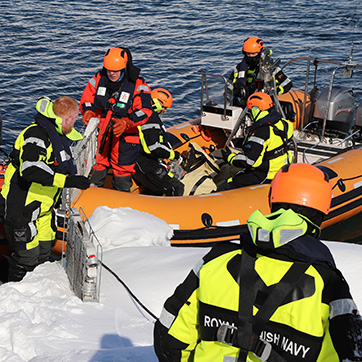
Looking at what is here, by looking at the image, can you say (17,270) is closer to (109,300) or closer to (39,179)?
(39,179)

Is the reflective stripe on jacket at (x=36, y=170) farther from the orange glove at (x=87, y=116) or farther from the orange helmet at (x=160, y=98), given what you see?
the orange helmet at (x=160, y=98)

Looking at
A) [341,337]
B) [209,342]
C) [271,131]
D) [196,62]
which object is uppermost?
[341,337]

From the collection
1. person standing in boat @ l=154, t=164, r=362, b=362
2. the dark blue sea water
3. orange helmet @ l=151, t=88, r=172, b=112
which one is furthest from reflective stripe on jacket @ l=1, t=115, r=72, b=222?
the dark blue sea water

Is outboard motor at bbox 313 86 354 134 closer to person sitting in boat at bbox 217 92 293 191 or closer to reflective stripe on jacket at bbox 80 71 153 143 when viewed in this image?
person sitting in boat at bbox 217 92 293 191

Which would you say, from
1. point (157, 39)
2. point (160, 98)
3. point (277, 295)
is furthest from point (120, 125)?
point (157, 39)

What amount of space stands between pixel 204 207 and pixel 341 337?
10.9 ft

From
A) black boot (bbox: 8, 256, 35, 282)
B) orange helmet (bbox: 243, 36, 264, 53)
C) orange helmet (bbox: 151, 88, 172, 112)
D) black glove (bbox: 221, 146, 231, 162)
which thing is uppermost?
orange helmet (bbox: 243, 36, 264, 53)

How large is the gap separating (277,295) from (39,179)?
7.32 ft

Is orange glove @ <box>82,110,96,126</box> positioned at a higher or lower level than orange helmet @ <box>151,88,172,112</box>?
lower

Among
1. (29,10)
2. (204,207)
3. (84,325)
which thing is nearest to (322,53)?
(29,10)

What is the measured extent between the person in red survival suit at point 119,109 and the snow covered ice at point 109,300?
3.48 feet

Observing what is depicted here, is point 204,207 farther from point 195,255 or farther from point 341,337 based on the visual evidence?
point 341,337

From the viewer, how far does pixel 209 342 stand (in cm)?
162

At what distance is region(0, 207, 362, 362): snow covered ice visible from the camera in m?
2.56
